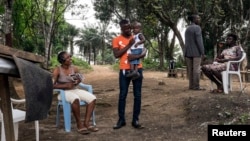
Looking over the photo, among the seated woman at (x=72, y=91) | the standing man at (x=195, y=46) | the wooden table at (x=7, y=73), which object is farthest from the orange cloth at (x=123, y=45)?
the standing man at (x=195, y=46)

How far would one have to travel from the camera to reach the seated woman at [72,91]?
18.3ft

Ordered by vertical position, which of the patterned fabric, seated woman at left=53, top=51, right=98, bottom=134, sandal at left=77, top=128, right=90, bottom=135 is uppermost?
the patterned fabric

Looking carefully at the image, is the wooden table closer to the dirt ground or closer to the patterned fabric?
the dirt ground

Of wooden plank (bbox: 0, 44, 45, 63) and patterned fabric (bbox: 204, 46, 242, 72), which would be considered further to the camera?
patterned fabric (bbox: 204, 46, 242, 72)

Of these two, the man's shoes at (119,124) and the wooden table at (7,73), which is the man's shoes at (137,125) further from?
the wooden table at (7,73)

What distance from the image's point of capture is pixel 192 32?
8.67 meters

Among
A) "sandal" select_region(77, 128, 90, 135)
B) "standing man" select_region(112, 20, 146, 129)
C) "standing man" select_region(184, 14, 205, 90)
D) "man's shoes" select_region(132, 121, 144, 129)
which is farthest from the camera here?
"standing man" select_region(184, 14, 205, 90)

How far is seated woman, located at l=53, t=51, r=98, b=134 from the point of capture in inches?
220

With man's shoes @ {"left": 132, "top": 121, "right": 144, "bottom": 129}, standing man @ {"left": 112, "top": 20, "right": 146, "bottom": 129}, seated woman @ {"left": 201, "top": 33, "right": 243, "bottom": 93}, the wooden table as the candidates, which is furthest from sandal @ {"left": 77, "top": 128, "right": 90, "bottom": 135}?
seated woman @ {"left": 201, "top": 33, "right": 243, "bottom": 93}

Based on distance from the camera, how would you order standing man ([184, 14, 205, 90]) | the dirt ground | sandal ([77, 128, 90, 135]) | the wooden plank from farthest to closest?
standing man ([184, 14, 205, 90]), sandal ([77, 128, 90, 135]), the dirt ground, the wooden plank

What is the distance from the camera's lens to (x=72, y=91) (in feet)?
19.2

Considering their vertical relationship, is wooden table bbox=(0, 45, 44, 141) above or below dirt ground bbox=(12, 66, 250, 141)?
above

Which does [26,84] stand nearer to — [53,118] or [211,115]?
[211,115]

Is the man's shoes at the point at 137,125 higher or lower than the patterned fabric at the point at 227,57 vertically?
lower
